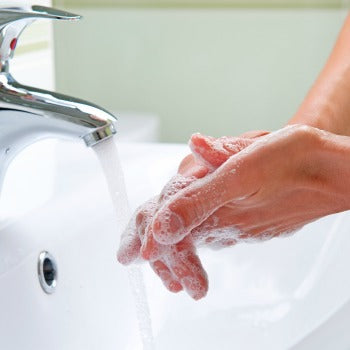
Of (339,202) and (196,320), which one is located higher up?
(339,202)

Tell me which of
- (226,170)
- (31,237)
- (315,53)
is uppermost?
(226,170)

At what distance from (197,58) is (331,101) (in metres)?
0.66

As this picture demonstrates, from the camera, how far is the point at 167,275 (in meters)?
0.61

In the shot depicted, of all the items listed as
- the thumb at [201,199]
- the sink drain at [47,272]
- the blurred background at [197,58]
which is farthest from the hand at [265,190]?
the blurred background at [197,58]

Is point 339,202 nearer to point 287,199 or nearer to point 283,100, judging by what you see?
point 287,199

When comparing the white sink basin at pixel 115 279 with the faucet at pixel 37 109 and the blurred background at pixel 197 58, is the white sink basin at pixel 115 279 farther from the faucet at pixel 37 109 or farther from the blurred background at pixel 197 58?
the blurred background at pixel 197 58

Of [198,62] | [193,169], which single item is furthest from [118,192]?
[198,62]

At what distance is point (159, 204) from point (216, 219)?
0.14ft

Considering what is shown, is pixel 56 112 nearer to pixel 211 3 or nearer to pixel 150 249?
pixel 150 249

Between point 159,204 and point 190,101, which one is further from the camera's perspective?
point 190,101

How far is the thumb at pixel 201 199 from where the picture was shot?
0.55m

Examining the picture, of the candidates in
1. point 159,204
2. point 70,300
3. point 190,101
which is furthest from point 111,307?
point 190,101

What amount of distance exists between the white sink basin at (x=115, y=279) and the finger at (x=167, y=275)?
104mm

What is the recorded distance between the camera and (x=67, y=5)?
150 centimetres
